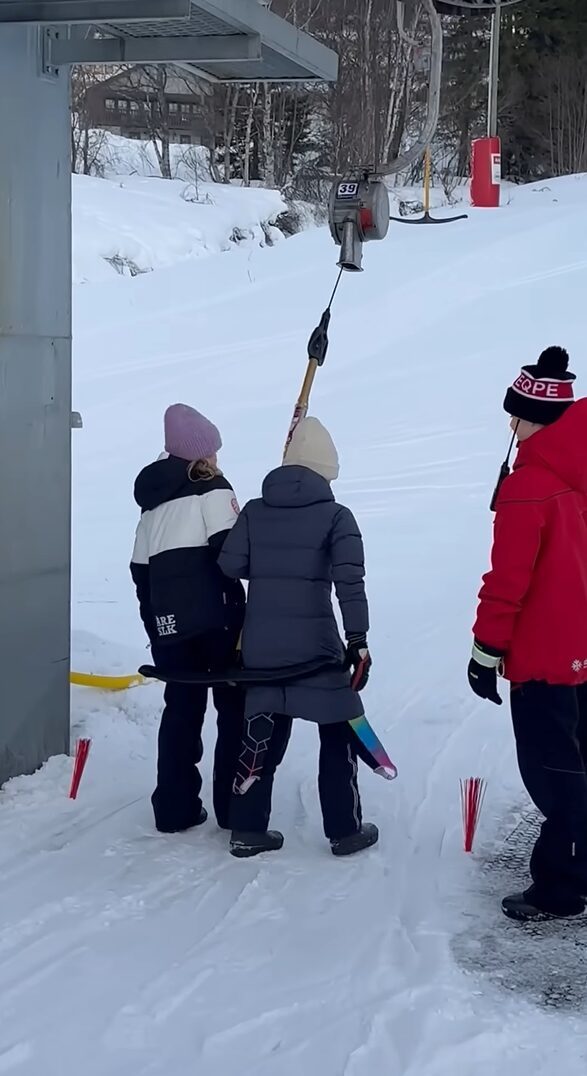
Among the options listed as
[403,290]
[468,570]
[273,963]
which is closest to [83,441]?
[468,570]

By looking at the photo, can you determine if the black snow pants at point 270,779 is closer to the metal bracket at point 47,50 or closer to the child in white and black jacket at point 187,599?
the child in white and black jacket at point 187,599

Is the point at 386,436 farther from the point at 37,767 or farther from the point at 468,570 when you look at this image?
the point at 37,767

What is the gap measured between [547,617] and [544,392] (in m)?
0.72

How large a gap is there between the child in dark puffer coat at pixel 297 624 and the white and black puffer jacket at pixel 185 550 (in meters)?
0.13

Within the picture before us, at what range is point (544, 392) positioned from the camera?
4070 mm

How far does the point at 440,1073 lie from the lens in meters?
3.15

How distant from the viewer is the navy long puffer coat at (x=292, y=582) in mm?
4512

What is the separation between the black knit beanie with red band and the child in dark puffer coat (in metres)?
0.75

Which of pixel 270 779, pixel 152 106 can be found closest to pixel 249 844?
pixel 270 779

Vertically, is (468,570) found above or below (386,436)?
below

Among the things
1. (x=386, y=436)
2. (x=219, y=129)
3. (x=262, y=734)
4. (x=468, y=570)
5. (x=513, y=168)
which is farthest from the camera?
(x=513, y=168)

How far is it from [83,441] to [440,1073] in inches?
421

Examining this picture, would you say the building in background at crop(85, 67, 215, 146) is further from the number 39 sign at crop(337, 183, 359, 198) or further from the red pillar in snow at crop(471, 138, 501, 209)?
the number 39 sign at crop(337, 183, 359, 198)

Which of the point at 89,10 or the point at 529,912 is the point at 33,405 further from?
the point at 529,912
